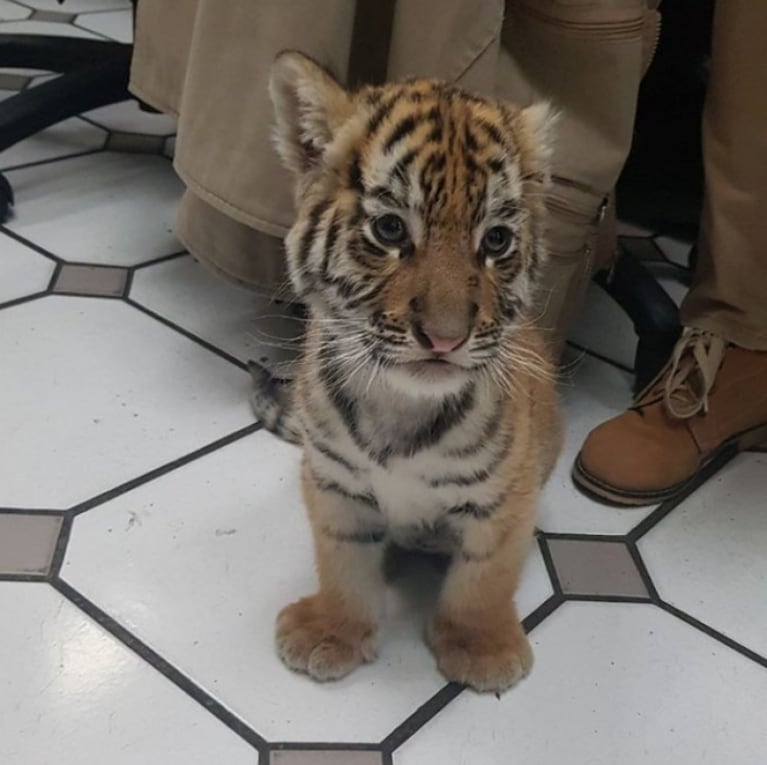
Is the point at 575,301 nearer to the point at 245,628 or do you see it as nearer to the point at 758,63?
the point at 758,63

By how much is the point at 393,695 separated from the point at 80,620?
0.32m

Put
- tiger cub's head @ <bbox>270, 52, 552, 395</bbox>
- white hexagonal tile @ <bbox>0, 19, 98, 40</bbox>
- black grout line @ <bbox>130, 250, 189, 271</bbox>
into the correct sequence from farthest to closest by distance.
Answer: white hexagonal tile @ <bbox>0, 19, 98, 40</bbox>, black grout line @ <bbox>130, 250, 189, 271</bbox>, tiger cub's head @ <bbox>270, 52, 552, 395</bbox>

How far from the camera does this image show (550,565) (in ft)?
3.58

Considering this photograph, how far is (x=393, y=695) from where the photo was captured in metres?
0.92

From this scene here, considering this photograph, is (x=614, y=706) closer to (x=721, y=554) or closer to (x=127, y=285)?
(x=721, y=554)

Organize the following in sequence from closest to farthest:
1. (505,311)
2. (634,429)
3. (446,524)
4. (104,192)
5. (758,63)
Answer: (505,311) → (446,524) → (758,63) → (634,429) → (104,192)

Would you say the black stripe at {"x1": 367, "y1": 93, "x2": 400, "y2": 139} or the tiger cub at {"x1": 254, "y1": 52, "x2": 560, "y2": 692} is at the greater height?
the black stripe at {"x1": 367, "y1": 93, "x2": 400, "y2": 139}

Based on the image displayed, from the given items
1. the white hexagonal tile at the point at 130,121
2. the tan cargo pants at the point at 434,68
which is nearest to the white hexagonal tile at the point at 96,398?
the tan cargo pants at the point at 434,68

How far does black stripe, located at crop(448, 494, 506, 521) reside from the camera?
0.89 m

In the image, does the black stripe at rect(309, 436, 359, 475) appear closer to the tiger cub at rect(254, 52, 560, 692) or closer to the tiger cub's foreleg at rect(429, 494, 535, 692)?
the tiger cub at rect(254, 52, 560, 692)

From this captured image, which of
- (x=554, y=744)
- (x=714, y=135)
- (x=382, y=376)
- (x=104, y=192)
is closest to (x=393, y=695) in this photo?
(x=554, y=744)

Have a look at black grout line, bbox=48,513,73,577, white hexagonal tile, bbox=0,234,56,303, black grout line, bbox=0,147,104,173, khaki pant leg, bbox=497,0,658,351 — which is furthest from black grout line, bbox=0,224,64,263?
khaki pant leg, bbox=497,0,658,351

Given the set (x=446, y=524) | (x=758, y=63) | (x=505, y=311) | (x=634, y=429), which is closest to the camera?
(x=505, y=311)

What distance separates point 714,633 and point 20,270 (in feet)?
3.75
